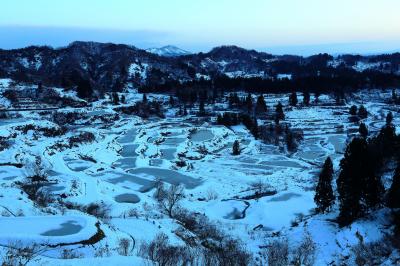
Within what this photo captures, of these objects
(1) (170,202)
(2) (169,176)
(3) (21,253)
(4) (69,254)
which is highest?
(3) (21,253)

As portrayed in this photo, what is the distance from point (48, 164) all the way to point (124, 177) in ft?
25.0

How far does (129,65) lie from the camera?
130m

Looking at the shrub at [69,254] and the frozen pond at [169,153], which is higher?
the shrub at [69,254]

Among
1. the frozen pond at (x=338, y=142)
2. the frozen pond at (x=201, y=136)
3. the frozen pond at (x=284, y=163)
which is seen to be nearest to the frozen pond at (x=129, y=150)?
the frozen pond at (x=201, y=136)

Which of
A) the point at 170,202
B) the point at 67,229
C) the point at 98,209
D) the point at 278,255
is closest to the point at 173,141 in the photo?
the point at 170,202

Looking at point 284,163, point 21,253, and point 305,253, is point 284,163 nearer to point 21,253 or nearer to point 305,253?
point 305,253

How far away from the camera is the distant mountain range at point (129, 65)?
120969 mm

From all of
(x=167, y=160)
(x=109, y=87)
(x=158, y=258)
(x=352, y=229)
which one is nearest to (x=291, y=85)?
(x=109, y=87)

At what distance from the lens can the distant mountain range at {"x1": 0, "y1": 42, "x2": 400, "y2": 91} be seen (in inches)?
4763

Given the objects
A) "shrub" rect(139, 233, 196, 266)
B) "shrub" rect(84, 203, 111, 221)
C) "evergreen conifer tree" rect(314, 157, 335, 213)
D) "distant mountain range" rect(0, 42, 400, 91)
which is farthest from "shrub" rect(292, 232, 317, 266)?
"distant mountain range" rect(0, 42, 400, 91)

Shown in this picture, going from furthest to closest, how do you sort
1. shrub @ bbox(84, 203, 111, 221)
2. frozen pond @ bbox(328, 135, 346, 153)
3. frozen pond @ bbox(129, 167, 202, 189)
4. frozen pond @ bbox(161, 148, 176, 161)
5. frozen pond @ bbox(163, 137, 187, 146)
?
frozen pond @ bbox(163, 137, 187, 146), frozen pond @ bbox(328, 135, 346, 153), frozen pond @ bbox(161, 148, 176, 161), frozen pond @ bbox(129, 167, 202, 189), shrub @ bbox(84, 203, 111, 221)

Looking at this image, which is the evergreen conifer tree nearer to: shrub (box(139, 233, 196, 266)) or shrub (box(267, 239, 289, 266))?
shrub (box(267, 239, 289, 266))

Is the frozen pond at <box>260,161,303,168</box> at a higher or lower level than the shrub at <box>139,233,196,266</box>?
lower

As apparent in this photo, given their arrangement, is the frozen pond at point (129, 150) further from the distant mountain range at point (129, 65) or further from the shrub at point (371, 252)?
the distant mountain range at point (129, 65)
